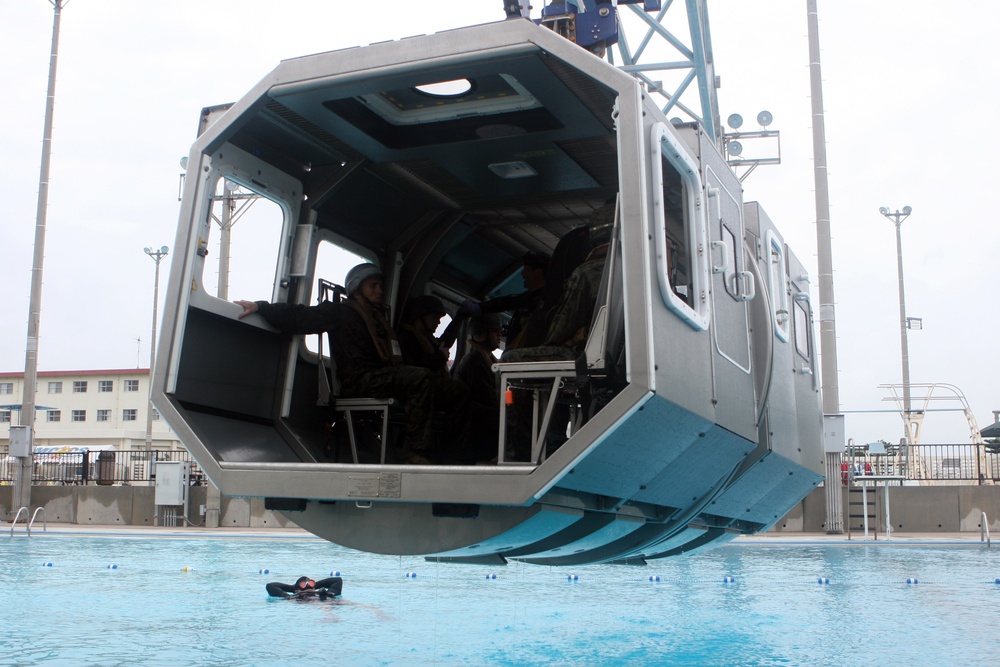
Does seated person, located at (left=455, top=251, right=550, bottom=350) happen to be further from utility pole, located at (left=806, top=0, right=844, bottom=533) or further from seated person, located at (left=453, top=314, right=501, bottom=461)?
utility pole, located at (left=806, top=0, right=844, bottom=533)

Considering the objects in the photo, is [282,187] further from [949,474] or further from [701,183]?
[949,474]

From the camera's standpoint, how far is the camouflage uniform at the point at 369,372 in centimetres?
567

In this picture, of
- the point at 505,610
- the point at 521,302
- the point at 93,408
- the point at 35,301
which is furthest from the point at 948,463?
the point at 93,408

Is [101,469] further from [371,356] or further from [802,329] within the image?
[802,329]

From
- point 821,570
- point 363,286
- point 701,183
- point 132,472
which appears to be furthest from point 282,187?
point 132,472

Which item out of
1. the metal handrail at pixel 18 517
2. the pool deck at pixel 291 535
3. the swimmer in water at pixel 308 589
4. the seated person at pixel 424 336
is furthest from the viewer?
the metal handrail at pixel 18 517

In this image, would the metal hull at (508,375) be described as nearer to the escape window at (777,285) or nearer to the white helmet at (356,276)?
the escape window at (777,285)

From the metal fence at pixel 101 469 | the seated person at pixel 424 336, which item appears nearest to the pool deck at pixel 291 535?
the metal fence at pixel 101 469

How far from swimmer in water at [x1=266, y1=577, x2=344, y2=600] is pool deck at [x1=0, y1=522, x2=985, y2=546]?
20.2 ft

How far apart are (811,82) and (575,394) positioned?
50.9 feet

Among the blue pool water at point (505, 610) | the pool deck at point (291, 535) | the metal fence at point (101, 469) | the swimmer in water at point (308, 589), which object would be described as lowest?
the blue pool water at point (505, 610)

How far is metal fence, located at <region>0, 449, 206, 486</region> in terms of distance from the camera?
75.0ft

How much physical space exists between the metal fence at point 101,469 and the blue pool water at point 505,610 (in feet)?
21.2

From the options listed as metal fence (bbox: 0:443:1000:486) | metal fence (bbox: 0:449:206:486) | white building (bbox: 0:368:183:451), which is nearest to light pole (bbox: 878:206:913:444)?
metal fence (bbox: 0:443:1000:486)
